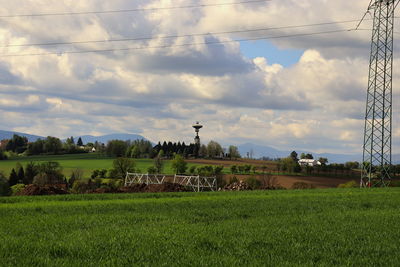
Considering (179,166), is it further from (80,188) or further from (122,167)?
(80,188)

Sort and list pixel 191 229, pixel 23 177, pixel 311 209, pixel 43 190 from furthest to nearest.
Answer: pixel 23 177
pixel 43 190
pixel 311 209
pixel 191 229

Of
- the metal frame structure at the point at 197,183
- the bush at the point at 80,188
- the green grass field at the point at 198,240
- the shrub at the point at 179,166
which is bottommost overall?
the bush at the point at 80,188

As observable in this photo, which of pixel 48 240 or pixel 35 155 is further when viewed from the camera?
pixel 35 155

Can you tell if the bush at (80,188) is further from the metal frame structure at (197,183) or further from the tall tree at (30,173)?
the tall tree at (30,173)

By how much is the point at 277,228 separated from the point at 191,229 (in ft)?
9.89

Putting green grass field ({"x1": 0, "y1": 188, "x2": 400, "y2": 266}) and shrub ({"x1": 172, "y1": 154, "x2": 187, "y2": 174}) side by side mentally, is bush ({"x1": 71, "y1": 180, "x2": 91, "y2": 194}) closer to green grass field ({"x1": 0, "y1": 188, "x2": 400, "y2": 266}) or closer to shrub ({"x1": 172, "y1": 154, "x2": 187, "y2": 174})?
green grass field ({"x1": 0, "y1": 188, "x2": 400, "y2": 266})

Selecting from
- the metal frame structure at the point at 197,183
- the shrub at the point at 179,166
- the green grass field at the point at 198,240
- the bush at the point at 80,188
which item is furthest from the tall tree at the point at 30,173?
the green grass field at the point at 198,240

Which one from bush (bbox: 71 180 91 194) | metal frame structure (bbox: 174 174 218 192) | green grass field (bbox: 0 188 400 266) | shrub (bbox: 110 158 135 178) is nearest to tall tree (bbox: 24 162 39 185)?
shrub (bbox: 110 158 135 178)

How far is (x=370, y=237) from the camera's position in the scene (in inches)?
586

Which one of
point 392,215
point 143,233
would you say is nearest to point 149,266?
point 143,233

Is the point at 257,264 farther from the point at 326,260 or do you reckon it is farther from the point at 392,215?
the point at 392,215

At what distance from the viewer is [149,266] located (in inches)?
416

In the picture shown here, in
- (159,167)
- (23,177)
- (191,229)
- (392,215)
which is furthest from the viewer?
(159,167)

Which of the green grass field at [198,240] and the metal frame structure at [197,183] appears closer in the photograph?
the green grass field at [198,240]
